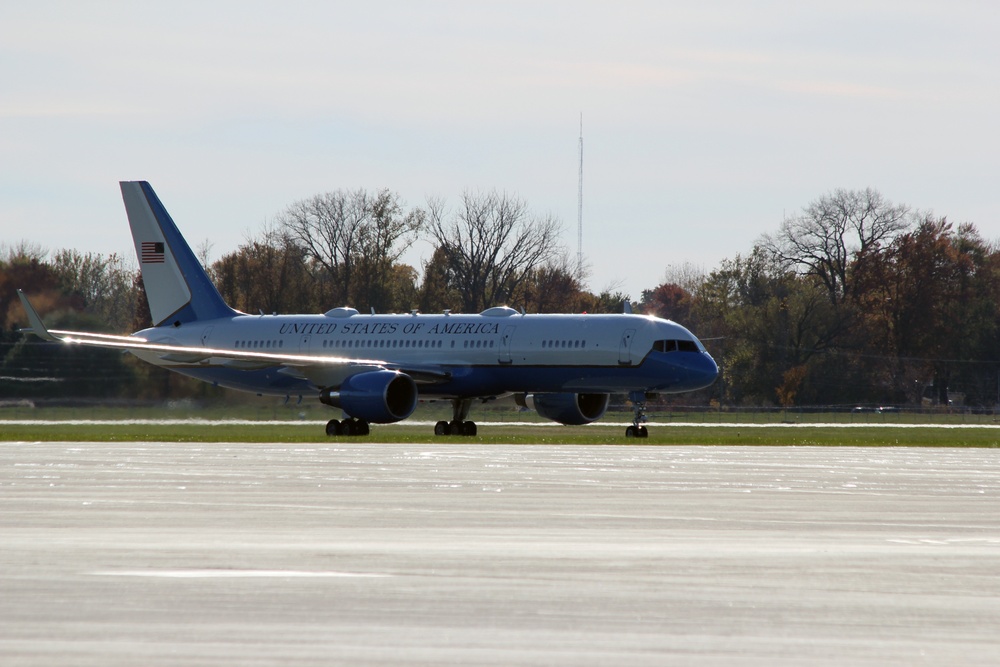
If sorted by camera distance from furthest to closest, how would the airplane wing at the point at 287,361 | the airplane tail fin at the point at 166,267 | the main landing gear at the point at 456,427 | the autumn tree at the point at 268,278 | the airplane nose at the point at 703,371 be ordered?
1. the autumn tree at the point at 268,278
2. the airplane tail fin at the point at 166,267
3. the airplane wing at the point at 287,361
4. the main landing gear at the point at 456,427
5. the airplane nose at the point at 703,371

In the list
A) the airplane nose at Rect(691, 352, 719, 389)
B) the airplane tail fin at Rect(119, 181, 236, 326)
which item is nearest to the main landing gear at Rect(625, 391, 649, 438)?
the airplane nose at Rect(691, 352, 719, 389)

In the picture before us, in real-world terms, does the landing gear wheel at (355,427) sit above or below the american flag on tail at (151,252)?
below

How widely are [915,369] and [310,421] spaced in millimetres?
48897

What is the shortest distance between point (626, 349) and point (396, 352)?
866 centimetres

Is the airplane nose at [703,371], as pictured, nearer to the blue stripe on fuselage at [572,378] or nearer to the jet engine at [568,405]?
the blue stripe on fuselage at [572,378]

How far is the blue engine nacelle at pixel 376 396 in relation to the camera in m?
45.0

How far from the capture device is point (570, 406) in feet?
159

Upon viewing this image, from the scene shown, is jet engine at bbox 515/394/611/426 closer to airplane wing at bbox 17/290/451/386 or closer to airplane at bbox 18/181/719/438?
airplane at bbox 18/181/719/438

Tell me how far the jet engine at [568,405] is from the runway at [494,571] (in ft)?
85.8

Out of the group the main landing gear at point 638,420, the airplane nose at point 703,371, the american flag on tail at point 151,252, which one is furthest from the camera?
the american flag on tail at point 151,252

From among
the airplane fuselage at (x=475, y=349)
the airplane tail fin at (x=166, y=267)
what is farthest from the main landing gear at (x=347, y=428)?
the airplane tail fin at (x=166, y=267)

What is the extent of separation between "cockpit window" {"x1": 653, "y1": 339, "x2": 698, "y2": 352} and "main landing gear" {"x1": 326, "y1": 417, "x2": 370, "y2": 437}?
29.2 feet

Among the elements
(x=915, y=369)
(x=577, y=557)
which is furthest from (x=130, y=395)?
(x=915, y=369)

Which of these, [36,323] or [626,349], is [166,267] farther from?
[626,349]
